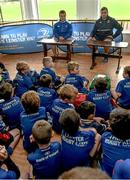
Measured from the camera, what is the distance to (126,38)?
700cm

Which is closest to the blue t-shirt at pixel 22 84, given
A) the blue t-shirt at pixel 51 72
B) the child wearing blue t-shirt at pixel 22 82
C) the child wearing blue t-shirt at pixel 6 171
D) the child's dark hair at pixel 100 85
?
the child wearing blue t-shirt at pixel 22 82

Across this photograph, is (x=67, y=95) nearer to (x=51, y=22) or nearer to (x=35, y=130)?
(x=35, y=130)

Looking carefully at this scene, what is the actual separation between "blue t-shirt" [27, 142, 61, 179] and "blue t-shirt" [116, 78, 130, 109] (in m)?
1.88

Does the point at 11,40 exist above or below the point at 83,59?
above

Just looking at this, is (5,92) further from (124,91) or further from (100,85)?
(124,91)

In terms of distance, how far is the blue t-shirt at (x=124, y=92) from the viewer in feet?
12.4

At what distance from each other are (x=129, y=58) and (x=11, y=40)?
3509 mm

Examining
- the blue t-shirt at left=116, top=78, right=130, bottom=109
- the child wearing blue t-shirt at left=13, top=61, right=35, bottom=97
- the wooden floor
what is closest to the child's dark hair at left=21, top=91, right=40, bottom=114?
the child wearing blue t-shirt at left=13, top=61, right=35, bottom=97

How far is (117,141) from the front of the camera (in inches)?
84.9

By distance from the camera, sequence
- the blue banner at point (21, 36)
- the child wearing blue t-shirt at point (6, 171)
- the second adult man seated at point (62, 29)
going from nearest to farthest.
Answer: the child wearing blue t-shirt at point (6, 171) < the second adult man seated at point (62, 29) < the blue banner at point (21, 36)

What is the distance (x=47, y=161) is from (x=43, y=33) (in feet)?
18.2

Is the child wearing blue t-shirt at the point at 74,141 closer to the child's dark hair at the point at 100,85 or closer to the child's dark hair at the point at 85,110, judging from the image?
the child's dark hair at the point at 85,110

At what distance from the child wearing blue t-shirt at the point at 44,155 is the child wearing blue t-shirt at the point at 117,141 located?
46cm

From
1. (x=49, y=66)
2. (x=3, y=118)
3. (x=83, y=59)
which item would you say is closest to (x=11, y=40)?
(x=83, y=59)
